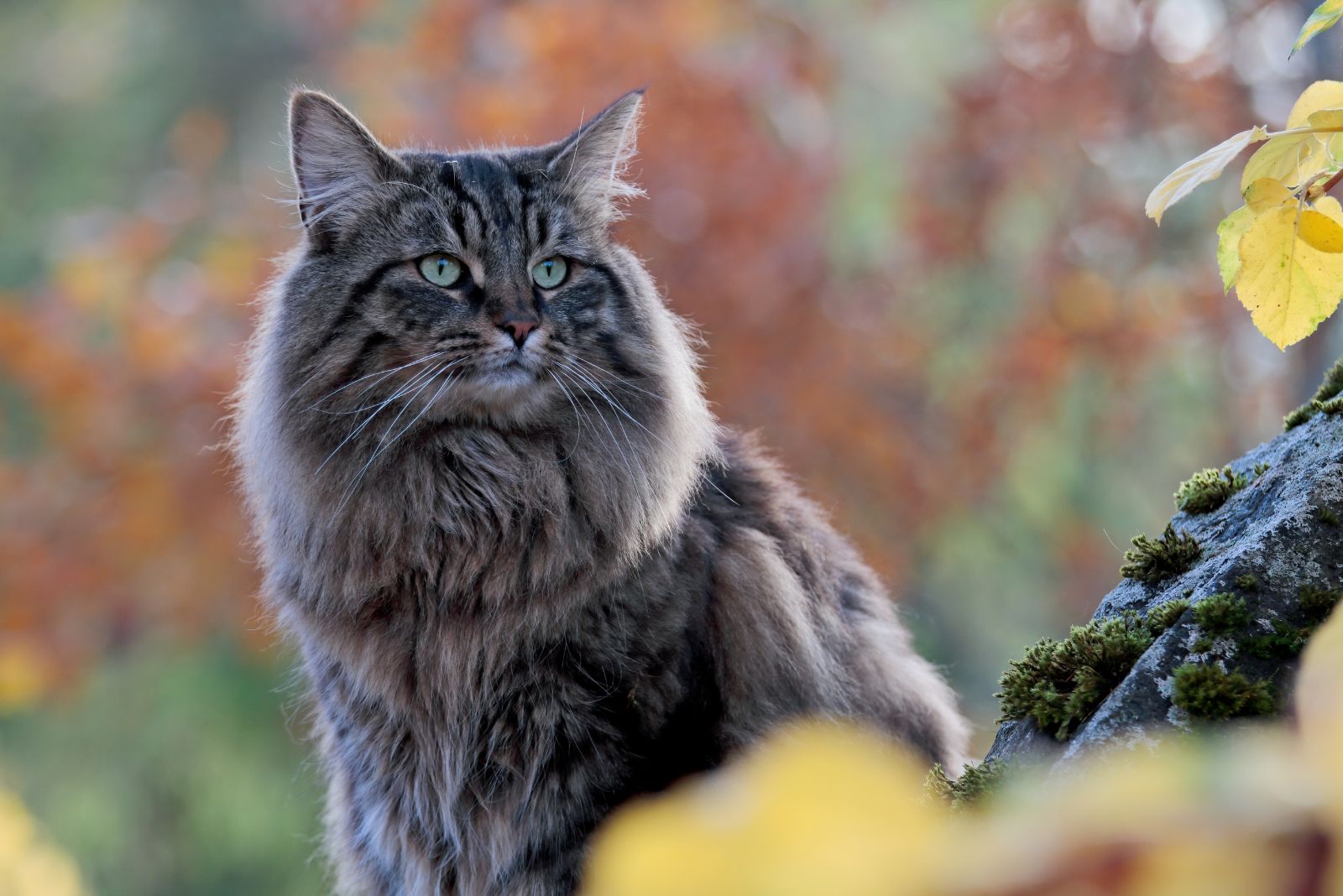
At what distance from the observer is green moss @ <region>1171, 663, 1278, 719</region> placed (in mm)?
1299

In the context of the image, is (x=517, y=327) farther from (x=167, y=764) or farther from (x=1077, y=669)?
(x=167, y=764)

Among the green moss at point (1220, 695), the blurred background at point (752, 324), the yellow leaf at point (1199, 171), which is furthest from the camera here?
the blurred background at point (752, 324)

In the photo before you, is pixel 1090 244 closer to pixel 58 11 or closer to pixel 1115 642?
pixel 1115 642

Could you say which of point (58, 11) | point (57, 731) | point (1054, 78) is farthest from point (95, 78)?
point (1054, 78)

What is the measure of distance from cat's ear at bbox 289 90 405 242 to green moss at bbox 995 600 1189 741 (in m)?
1.77

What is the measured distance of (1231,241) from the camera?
1592 millimetres

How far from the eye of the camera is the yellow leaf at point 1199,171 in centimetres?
140

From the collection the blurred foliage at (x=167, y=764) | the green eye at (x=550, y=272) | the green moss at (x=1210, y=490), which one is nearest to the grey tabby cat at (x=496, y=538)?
the green eye at (x=550, y=272)

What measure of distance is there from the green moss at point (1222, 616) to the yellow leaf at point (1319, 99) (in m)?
0.58

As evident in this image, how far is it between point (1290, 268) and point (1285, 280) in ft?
0.06

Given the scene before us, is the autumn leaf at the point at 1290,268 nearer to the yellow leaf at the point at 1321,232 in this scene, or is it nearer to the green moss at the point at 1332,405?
the yellow leaf at the point at 1321,232

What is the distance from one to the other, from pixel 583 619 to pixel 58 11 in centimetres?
1064

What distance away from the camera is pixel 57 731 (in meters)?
7.88

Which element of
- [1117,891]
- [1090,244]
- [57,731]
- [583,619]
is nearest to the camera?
[1117,891]
